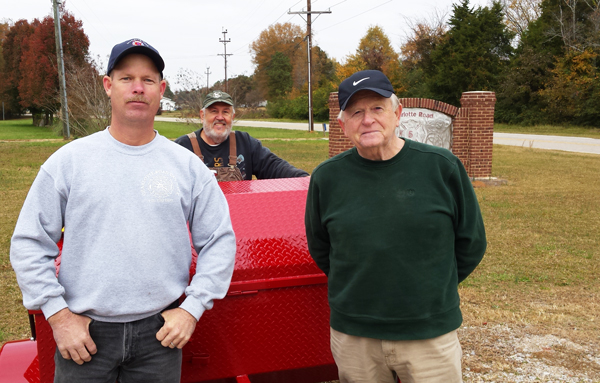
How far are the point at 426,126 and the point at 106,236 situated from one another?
11.8 metres

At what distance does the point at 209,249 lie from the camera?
204cm

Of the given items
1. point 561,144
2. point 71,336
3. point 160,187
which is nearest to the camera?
point 71,336

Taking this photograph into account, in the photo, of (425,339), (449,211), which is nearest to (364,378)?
(425,339)

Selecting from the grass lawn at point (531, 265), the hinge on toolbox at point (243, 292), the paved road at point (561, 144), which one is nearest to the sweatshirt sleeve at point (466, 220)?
the hinge on toolbox at point (243, 292)

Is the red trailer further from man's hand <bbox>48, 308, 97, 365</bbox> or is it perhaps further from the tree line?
the tree line

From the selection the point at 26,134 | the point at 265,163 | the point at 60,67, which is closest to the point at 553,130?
the point at 60,67

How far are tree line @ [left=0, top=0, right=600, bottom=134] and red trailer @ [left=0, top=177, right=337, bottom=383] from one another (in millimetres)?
21093

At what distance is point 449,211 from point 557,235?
21.5 ft

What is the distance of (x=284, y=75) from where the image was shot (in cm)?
7194

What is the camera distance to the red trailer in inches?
92.9

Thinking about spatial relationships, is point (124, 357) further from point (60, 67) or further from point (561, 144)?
point (60, 67)

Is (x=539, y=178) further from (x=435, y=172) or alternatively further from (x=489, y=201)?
(x=435, y=172)

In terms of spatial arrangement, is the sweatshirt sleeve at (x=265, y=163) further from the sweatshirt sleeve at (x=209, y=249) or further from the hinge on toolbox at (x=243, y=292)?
the sweatshirt sleeve at (x=209, y=249)

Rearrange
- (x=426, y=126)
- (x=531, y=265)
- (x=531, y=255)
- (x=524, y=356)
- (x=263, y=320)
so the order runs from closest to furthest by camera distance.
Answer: (x=263, y=320) → (x=524, y=356) → (x=531, y=265) → (x=531, y=255) → (x=426, y=126)
